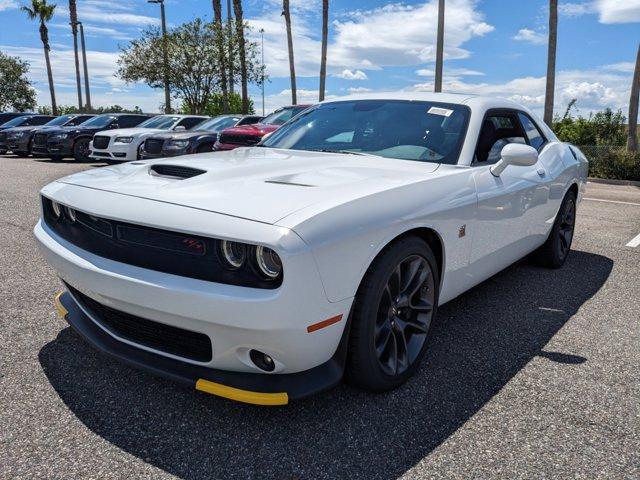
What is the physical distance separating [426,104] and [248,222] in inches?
79.5

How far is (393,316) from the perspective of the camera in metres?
2.55

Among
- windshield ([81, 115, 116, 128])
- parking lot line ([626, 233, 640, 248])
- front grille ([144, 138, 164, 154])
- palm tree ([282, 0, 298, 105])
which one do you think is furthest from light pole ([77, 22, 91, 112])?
parking lot line ([626, 233, 640, 248])

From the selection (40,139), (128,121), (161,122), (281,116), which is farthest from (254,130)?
(40,139)

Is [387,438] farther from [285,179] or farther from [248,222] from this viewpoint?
[285,179]

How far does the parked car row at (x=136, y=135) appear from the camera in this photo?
11.3 metres

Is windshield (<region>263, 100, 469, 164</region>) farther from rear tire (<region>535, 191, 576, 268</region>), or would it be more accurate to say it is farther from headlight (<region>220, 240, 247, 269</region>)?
rear tire (<region>535, 191, 576, 268</region>)

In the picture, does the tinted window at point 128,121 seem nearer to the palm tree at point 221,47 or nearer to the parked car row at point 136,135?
the parked car row at point 136,135

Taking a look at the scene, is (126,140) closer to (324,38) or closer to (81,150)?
(81,150)

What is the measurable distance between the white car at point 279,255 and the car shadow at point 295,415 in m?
0.19

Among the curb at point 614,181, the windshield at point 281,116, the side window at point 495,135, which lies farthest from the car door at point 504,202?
the curb at point 614,181

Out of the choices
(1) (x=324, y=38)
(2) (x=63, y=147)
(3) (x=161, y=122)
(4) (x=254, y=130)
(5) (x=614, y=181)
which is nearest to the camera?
(4) (x=254, y=130)

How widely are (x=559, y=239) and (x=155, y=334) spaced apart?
12.3ft

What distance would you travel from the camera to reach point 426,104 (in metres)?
3.59

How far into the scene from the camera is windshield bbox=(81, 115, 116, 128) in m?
16.5
